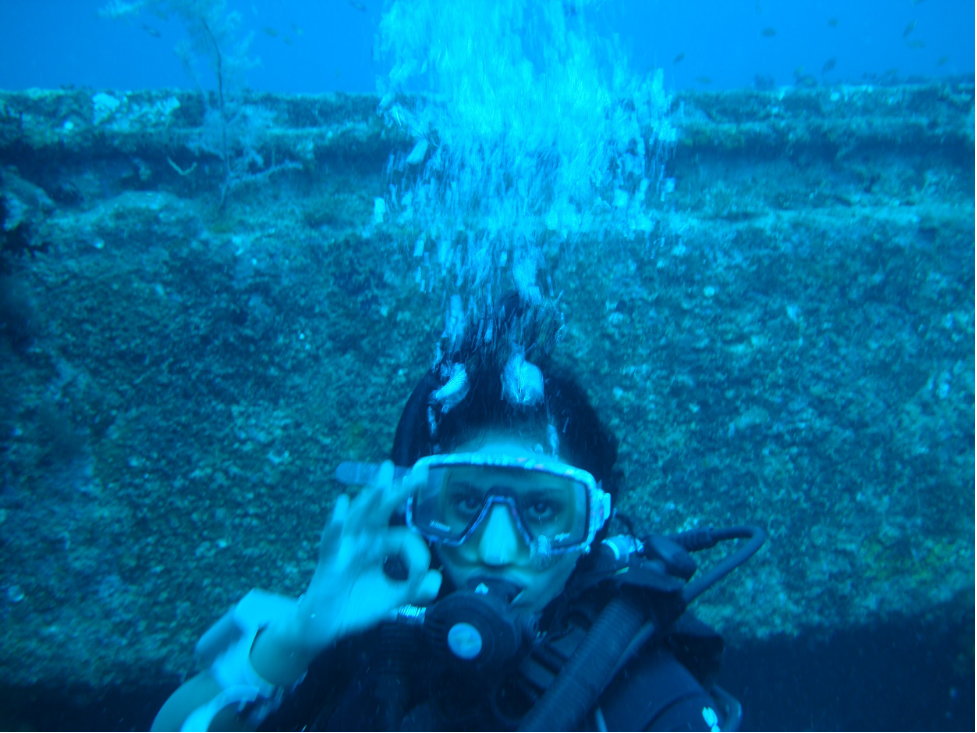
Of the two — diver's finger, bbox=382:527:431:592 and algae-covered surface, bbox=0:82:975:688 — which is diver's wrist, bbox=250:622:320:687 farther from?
algae-covered surface, bbox=0:82:975:688

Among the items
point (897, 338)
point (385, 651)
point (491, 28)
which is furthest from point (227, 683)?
point (491, 28)

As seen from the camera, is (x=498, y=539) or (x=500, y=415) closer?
(x=498, y=539)

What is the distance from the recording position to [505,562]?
1.72 meters

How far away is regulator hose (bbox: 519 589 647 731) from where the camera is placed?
1.31 m

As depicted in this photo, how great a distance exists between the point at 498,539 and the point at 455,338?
114 cm

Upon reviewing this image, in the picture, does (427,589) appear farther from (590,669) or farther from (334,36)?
(334,36)

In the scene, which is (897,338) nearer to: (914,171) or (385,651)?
(914,171)

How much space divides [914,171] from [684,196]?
1853 mm

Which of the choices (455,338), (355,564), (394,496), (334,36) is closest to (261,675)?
(355,564)

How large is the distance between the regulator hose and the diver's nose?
1.21 ft

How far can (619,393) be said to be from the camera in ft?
8.61

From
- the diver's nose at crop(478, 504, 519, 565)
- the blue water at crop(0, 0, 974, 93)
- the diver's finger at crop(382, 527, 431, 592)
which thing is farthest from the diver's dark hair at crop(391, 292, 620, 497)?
the blue water at crop(0, 0, 974, 93)

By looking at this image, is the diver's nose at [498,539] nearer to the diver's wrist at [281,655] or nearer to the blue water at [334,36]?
the diver's wrist at [281,655]

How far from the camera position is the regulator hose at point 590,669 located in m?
1.31
